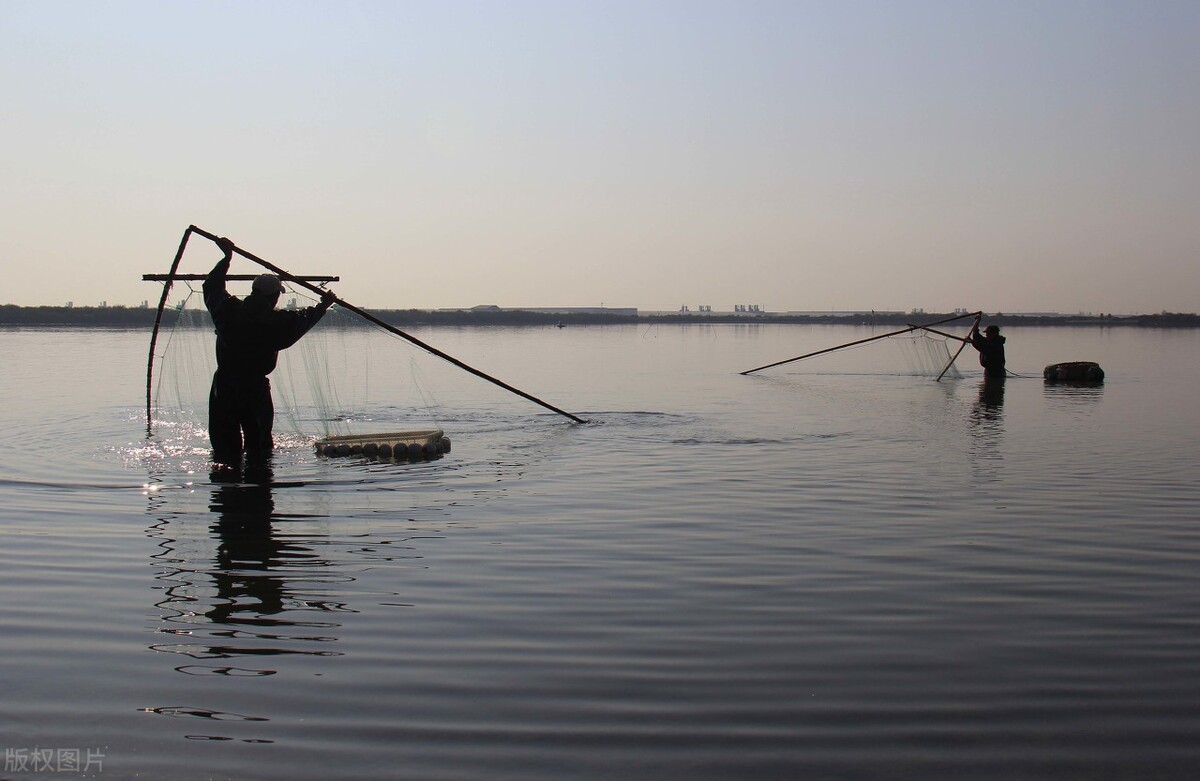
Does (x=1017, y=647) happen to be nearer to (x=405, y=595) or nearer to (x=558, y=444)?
(x=405, y=595)

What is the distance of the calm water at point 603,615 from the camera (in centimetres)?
502

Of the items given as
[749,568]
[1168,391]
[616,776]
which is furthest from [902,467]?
[1168,391]

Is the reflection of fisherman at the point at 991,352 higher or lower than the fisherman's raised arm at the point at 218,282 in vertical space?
lower

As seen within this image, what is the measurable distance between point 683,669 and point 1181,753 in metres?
2.46

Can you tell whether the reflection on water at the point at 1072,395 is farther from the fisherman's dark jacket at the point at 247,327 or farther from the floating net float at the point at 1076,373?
the fisherman's dark jacket at the point at 247,327

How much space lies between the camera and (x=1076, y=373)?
114 feet

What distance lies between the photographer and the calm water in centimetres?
502

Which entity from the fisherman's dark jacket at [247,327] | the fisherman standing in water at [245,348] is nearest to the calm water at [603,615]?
the fisherman standing in water at [245,348]

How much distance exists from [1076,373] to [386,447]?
2618 centimetres

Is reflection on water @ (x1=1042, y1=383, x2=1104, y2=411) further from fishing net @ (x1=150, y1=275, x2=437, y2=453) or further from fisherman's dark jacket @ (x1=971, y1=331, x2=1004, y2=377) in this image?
fishing net @ (x1=150, y1=275, x2=437, y2=453)

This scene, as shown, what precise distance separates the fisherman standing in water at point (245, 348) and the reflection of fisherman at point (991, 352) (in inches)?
1038

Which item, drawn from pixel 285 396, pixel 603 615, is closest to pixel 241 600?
pixel 603 615

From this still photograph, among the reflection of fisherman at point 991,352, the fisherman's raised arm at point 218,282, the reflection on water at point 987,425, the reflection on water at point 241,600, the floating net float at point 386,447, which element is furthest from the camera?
the reflection of fisherman at point 991,352

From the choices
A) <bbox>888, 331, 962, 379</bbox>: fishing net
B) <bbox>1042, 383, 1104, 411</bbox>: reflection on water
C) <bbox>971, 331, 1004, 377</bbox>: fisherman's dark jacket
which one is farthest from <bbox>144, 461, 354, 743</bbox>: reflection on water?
<bbox>888, 331, 962, 379</bbox>: fishing net
